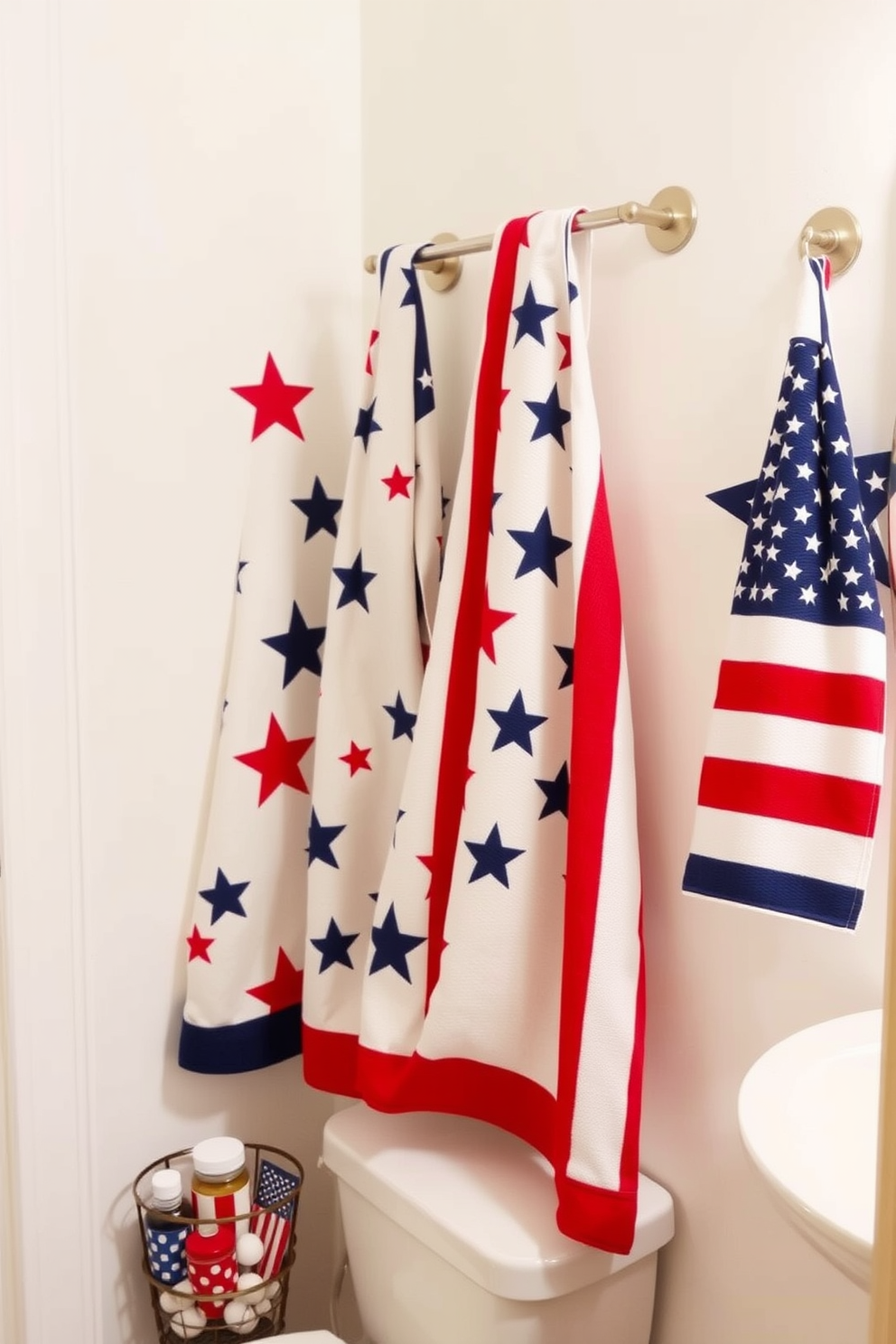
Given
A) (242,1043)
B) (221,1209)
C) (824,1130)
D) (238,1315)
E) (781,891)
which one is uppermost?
(781,891)

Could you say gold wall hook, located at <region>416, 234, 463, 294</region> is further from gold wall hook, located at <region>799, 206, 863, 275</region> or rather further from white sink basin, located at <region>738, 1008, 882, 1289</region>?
white sink basin, located at <region>738, 1008, 882, 1289</region>

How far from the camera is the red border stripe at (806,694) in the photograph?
905 mm

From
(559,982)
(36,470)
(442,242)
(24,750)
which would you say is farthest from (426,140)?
(559,982)

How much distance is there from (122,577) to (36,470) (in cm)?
16

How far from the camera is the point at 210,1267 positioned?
4.27ft

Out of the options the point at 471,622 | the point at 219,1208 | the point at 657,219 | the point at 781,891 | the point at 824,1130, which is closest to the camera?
the point at 824,1130

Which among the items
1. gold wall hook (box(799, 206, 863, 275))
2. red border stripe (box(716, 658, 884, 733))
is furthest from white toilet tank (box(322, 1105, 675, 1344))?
gold wall hook (box(799, 206, 863, 275))

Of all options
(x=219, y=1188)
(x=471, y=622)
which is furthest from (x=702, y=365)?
(x=219, y=1188)

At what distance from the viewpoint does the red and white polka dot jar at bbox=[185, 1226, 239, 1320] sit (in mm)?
1302

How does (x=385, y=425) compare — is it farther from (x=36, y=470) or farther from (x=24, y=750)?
(x=24, y=750)

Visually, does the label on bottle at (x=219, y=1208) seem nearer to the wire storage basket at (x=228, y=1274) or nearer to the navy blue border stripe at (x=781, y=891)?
the wire storage basket at (x=228, y=1274)

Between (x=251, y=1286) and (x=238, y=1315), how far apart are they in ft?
0.14

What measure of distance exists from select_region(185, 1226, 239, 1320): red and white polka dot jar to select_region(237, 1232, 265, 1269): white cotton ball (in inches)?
0.5

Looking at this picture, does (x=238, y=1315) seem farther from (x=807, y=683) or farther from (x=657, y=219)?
(x=657, y=219)
